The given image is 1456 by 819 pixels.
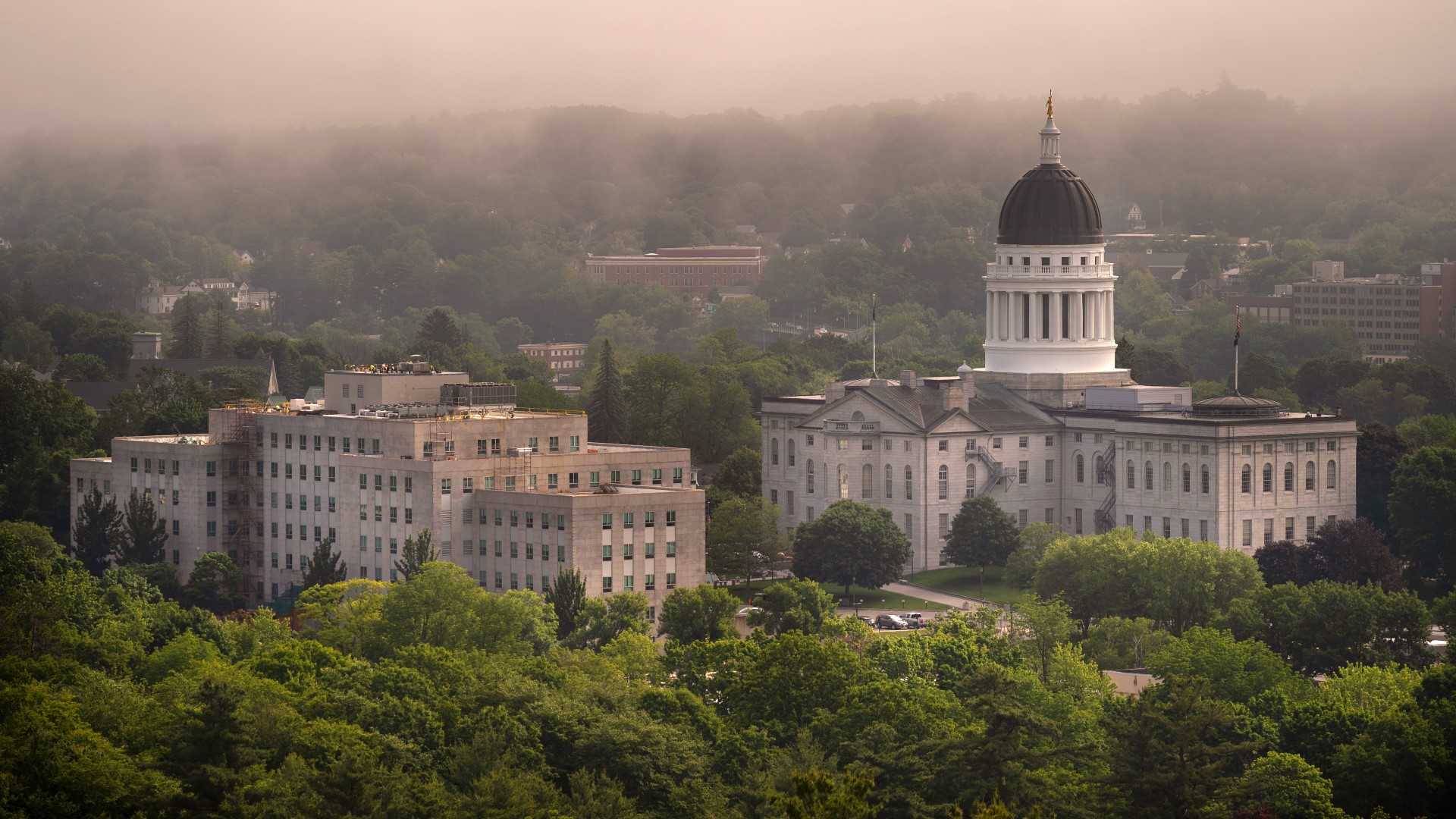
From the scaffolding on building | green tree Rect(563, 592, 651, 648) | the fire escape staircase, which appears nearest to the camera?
green tree Rect(563, 592, 651, 648)

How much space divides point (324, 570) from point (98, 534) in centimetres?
1634

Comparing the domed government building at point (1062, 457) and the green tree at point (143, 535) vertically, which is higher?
the domed government building at point (1062, 457)

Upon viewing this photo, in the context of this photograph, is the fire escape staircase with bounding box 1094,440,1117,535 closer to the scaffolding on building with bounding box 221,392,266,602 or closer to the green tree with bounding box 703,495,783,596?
the green tree with bounding box 703,495,783,596

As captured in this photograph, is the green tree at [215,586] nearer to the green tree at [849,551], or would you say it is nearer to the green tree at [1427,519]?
the green tree at [849,551]

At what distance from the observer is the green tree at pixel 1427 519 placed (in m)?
170

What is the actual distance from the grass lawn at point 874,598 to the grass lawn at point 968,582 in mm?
3539

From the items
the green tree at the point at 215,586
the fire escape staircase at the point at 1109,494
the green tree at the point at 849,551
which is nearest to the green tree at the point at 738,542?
the green tree at the point at 849,551

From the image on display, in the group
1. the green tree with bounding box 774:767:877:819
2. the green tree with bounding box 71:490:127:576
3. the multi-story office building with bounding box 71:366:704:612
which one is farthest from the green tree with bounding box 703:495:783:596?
the green tree with bounding box 774:767:877:819

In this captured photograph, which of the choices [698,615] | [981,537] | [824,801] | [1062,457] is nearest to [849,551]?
[981,537]

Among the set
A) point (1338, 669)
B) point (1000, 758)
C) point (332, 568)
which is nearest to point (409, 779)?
point (1000, 758)

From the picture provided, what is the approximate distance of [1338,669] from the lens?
5177 inches

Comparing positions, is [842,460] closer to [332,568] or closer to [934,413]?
[934,413]

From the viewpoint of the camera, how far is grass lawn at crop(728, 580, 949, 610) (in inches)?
6540

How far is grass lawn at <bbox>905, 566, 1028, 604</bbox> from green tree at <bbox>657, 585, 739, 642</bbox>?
27148mm
